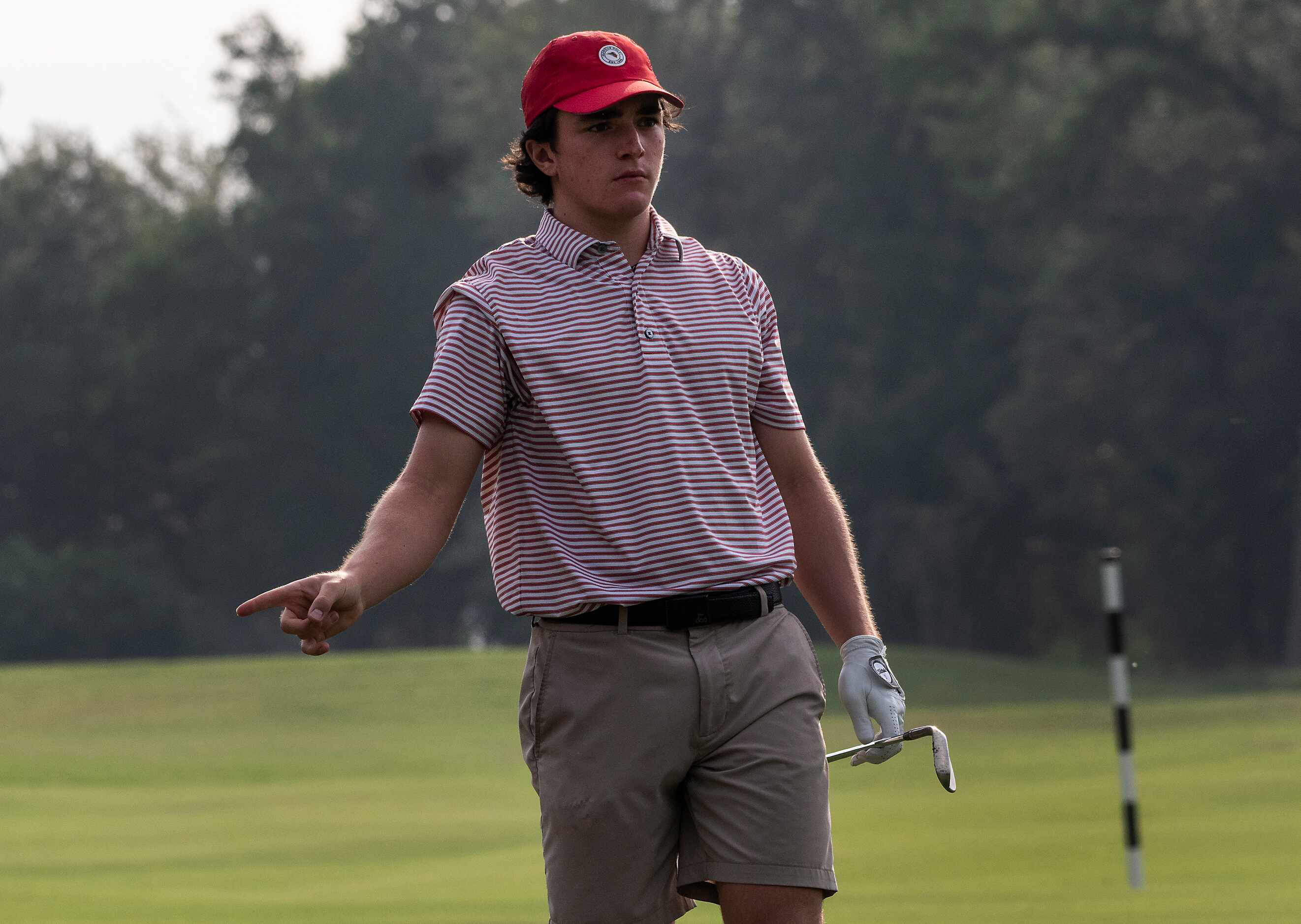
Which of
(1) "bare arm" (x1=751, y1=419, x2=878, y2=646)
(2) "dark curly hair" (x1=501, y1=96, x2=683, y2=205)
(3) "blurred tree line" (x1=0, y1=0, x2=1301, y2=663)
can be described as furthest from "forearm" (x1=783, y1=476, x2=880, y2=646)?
(3) "blurred tree line" (x1=0, y1=0, x2=1301, y2=663)

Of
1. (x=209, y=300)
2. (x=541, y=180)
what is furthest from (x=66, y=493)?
(x=541, y=180)

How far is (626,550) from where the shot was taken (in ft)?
12.5

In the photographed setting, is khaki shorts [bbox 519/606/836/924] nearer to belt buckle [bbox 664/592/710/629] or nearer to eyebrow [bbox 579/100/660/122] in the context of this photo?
belt buckle [bbox 664/592/710/629]

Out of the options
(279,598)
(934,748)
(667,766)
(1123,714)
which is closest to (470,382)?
(279,598)

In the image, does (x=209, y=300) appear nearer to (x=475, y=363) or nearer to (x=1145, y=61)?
(x=1145, y=61)

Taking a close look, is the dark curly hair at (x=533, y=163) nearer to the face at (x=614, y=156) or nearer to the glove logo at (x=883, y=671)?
the face at (x=614, y=156)

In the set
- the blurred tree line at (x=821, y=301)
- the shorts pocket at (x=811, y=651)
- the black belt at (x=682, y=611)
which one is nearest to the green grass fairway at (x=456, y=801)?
the shorts pocket at (x=811, y=651)

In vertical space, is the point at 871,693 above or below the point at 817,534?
below

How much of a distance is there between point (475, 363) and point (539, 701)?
557 mm

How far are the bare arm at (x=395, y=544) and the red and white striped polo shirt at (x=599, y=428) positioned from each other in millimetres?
48

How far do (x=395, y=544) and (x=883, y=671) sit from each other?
0.89 m

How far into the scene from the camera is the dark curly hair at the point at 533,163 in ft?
13.5

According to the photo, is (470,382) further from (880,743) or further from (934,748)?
(934,748)

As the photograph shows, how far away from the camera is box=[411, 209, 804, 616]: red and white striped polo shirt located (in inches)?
151
